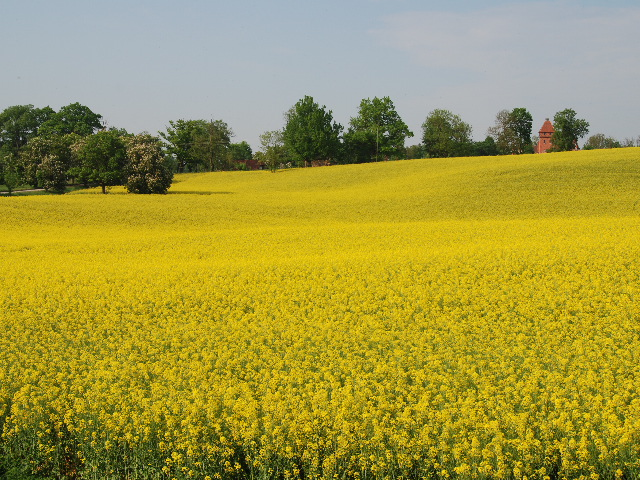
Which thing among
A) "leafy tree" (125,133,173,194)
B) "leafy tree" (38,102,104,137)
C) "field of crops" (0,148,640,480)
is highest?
"leafy tree" (38,102,104,137)

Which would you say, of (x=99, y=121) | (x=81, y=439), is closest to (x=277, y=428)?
(x=81, y=439)

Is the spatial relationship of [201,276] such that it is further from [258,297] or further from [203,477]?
[203,477]

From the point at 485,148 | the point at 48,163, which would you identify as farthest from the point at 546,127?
the point at 48,163

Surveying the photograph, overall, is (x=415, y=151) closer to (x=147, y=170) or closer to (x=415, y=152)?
(x=415, y=152)

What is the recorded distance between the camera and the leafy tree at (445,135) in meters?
105

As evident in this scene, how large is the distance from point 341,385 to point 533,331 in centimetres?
443

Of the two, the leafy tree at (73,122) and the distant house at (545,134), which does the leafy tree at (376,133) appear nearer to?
the leafy tree at (73,122)

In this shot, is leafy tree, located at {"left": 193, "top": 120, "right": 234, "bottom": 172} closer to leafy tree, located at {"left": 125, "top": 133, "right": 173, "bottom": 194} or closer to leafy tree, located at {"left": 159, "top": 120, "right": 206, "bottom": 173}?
leafy tree, located at {"left": 159, "top": 120, "right": 206, "bottom": 173}

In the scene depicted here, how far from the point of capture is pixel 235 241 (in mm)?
25375

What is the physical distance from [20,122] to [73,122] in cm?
1288

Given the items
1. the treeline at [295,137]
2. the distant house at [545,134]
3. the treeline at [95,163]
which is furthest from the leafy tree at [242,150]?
the distant house at [545,134]

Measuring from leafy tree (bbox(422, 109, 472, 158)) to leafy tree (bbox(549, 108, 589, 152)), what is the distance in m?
16.5

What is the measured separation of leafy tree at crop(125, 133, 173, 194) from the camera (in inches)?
1981

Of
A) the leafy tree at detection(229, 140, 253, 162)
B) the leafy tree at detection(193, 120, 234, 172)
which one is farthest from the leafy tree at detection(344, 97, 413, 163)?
the leafy tree at detection(229, 140, 253, 162)
